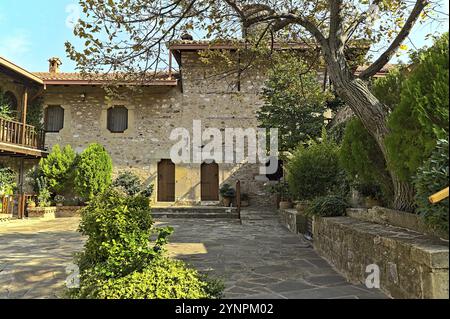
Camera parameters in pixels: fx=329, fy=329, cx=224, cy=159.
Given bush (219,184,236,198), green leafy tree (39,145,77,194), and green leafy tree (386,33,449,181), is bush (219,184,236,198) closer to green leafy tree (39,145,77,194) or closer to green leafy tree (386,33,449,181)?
green leafy tree (39,145,77,194)

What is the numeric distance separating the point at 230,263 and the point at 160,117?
1021cm

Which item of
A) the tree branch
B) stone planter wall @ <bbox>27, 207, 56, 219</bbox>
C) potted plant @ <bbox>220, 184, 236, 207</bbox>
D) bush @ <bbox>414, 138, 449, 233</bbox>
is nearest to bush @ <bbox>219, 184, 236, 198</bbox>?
potted plant @ <bbox>220, 184, 236, 207</bbox>

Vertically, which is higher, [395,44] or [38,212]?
[395,44]

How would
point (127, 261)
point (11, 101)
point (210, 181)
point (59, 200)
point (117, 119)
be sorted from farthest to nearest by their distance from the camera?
point (117, 119) < point (210, 181) < point (11, 101) < point (59, 200) < point (127, 261)

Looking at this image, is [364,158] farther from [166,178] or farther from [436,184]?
[166,178]

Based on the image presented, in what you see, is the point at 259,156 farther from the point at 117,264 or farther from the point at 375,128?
the point at 117,264

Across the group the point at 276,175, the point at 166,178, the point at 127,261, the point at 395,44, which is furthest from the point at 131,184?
the point at 395,44

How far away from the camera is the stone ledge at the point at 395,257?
80.8 inches

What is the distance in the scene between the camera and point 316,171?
24.4 feet

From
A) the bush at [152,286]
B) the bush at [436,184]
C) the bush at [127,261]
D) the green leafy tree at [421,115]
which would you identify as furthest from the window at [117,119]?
the bush at [436,184]

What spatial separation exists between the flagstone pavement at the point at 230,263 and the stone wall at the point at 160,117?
→ 5566mm

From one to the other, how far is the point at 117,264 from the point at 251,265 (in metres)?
1.98

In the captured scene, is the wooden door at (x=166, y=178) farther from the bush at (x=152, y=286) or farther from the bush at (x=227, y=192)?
the bush at (x=152, y=286)

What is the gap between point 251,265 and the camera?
4.47m
